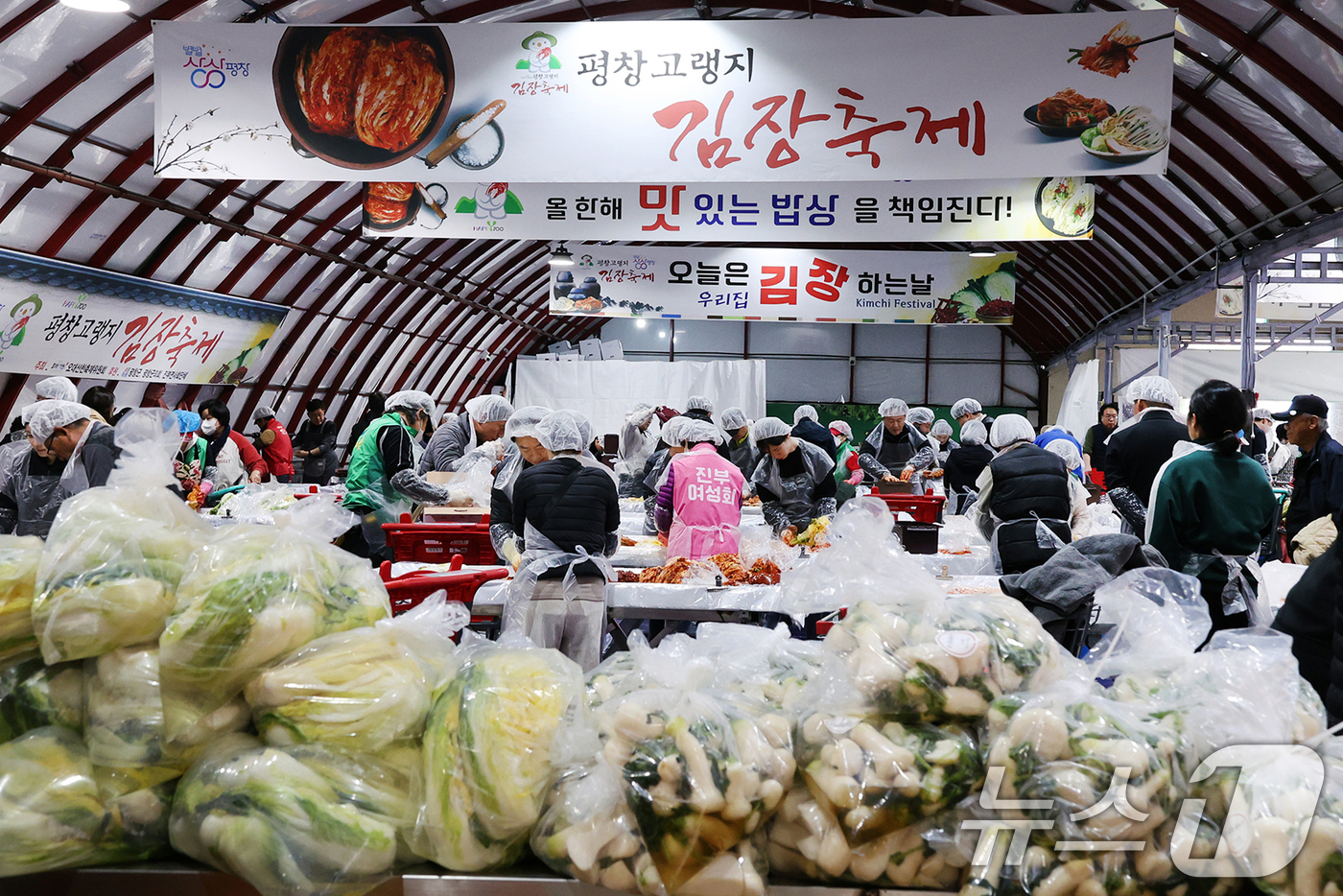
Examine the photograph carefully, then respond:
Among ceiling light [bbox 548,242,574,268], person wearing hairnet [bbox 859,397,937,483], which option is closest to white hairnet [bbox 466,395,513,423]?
person wearing hairnet [bbox 859,397,937,483]

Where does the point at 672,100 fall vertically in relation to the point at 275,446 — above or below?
above

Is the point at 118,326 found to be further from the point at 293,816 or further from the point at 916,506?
the point at 293,816

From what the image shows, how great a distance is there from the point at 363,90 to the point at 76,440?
8.09ft

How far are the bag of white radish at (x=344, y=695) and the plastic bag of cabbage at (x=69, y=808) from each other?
21 cm

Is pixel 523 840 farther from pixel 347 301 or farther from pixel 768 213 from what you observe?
pixel 347 301

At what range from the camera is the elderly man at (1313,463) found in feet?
20.6

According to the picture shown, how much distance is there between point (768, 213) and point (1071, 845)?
7908 millimetres

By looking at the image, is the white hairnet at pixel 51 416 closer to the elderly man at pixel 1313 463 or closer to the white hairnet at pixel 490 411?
the white hairnet at pixel 490 411

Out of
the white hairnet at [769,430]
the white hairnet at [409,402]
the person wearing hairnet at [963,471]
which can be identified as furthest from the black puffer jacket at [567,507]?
the person wearing hairnet at [963,471]

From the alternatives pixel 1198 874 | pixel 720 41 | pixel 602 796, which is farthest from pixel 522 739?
pixel 720 41

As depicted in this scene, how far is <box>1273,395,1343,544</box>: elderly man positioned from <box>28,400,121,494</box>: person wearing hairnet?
281 inches

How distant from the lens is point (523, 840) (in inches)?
59.4

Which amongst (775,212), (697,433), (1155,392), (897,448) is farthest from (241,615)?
(897,448)

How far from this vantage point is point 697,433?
669cm
